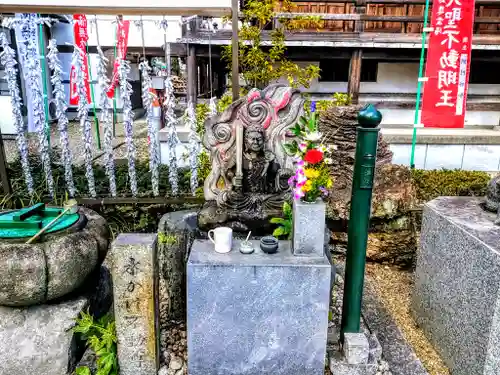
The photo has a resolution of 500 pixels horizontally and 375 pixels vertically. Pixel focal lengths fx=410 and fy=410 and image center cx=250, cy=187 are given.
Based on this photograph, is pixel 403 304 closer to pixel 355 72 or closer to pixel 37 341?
pixel 37 341

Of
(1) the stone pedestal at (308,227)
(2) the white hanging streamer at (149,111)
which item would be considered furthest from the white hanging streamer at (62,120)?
(1) the stone pedestal at (308,227)

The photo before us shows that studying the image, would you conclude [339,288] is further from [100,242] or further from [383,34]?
[383,34]

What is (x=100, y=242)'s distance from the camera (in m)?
3.60


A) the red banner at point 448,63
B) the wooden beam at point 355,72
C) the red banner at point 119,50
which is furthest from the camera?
the wooden beam at point 355,72

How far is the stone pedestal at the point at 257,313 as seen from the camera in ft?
9.50

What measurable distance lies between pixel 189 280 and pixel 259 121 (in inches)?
74.7

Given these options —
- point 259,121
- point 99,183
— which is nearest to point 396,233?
point 259,121

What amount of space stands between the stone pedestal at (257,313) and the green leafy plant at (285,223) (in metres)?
0.42

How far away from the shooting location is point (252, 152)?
4074 mm

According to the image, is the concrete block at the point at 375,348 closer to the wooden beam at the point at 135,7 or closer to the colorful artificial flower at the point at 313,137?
the colorful artificial flower at the point at 313,137

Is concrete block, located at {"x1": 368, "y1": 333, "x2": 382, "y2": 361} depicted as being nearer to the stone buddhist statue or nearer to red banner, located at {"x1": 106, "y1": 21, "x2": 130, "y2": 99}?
the stone buddhist statue

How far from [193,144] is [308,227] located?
3312 mm

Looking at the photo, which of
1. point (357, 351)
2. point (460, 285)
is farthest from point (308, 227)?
point (460, 285)

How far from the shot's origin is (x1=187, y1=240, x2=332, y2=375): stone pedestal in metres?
2.90
